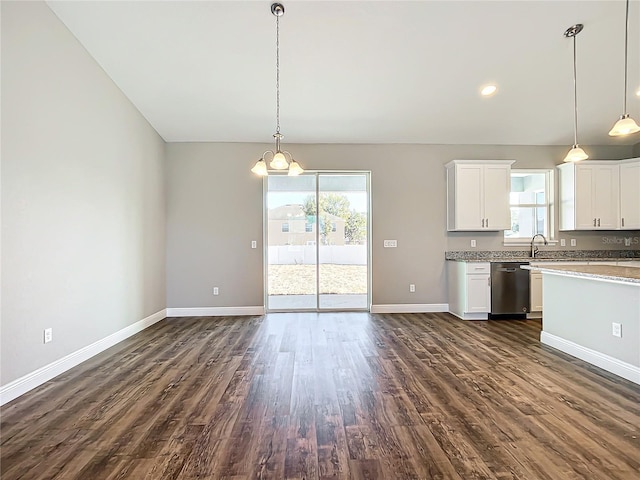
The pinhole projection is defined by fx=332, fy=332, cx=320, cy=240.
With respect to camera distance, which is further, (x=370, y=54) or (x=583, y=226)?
(x=583, y=226)

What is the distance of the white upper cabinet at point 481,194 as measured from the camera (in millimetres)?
5242

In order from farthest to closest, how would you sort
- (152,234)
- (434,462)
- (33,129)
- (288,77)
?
1. (152,234)
2. (288,77)
3. (33,129)
4. (434,462)

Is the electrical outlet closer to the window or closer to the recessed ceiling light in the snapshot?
the window

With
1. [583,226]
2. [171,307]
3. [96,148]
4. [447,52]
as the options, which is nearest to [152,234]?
[171,307]

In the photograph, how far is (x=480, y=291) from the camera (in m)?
5.02

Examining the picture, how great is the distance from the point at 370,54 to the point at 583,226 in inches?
177

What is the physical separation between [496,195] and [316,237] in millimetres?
2957

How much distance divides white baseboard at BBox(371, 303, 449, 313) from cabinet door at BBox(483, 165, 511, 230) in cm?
152

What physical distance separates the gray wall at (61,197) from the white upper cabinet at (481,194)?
4758 mm

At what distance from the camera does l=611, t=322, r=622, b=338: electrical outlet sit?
2904mm

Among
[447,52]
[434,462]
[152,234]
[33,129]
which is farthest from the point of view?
[152,234]

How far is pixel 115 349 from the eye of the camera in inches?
147

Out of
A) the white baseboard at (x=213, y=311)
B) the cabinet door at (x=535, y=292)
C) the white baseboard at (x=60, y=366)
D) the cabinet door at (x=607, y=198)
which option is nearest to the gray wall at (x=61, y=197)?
the white baseboard at (x=60, y=366)

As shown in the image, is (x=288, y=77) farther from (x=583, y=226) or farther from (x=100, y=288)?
(x=583, y=226)
